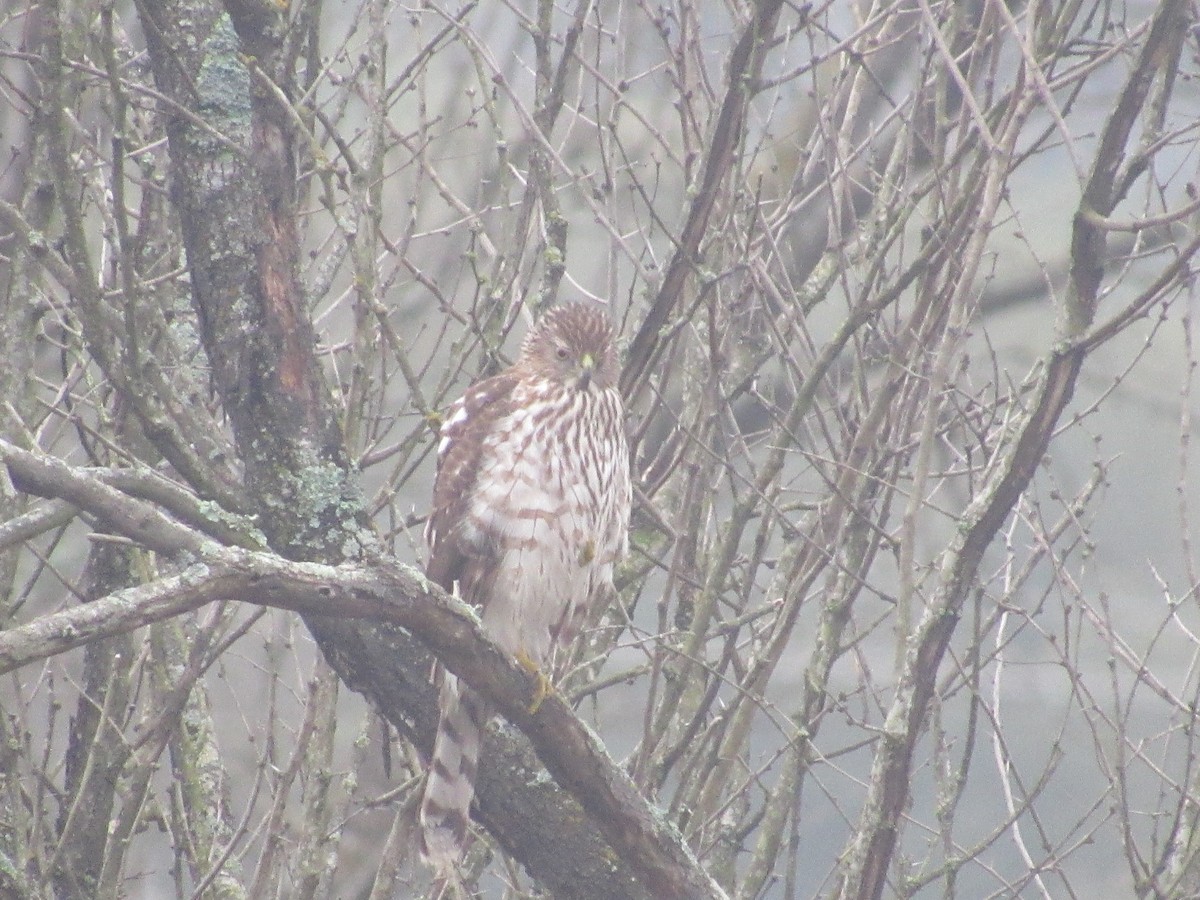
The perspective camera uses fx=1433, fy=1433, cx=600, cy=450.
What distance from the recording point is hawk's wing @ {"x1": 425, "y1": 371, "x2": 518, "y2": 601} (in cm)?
345

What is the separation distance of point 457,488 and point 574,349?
0.50 meters

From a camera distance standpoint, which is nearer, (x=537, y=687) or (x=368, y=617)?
(x=368, y=617)

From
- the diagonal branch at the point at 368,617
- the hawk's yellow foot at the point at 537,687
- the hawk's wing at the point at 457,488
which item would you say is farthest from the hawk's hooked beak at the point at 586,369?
the diagonal branch at the point at 368,617

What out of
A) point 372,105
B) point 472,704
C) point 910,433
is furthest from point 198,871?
point 910,433

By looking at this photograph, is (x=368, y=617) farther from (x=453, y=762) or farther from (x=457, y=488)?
(x=457, y=488)

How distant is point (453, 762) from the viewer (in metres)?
3.04

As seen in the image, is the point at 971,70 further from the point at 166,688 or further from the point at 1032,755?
the point at 1032,755

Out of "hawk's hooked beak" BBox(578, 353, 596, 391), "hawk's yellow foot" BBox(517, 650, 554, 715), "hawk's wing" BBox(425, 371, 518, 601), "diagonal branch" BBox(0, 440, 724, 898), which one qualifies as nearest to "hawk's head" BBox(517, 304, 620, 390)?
"hawk's hooked beak" BBox(578, 353, 596, 391)

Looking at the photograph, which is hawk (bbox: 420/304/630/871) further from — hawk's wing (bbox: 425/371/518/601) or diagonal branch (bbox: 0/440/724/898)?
diagonal branch (bbox: 0/440/724/898)

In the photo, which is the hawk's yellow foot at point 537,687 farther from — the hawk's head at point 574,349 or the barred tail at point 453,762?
the hawk's head at point 574,349

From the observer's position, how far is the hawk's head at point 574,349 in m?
3.64

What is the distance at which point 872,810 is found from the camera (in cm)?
267

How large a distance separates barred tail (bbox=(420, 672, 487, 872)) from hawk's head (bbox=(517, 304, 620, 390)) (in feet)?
2.89

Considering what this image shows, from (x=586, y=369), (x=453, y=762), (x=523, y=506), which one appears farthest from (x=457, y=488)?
(x=453, y=762)
